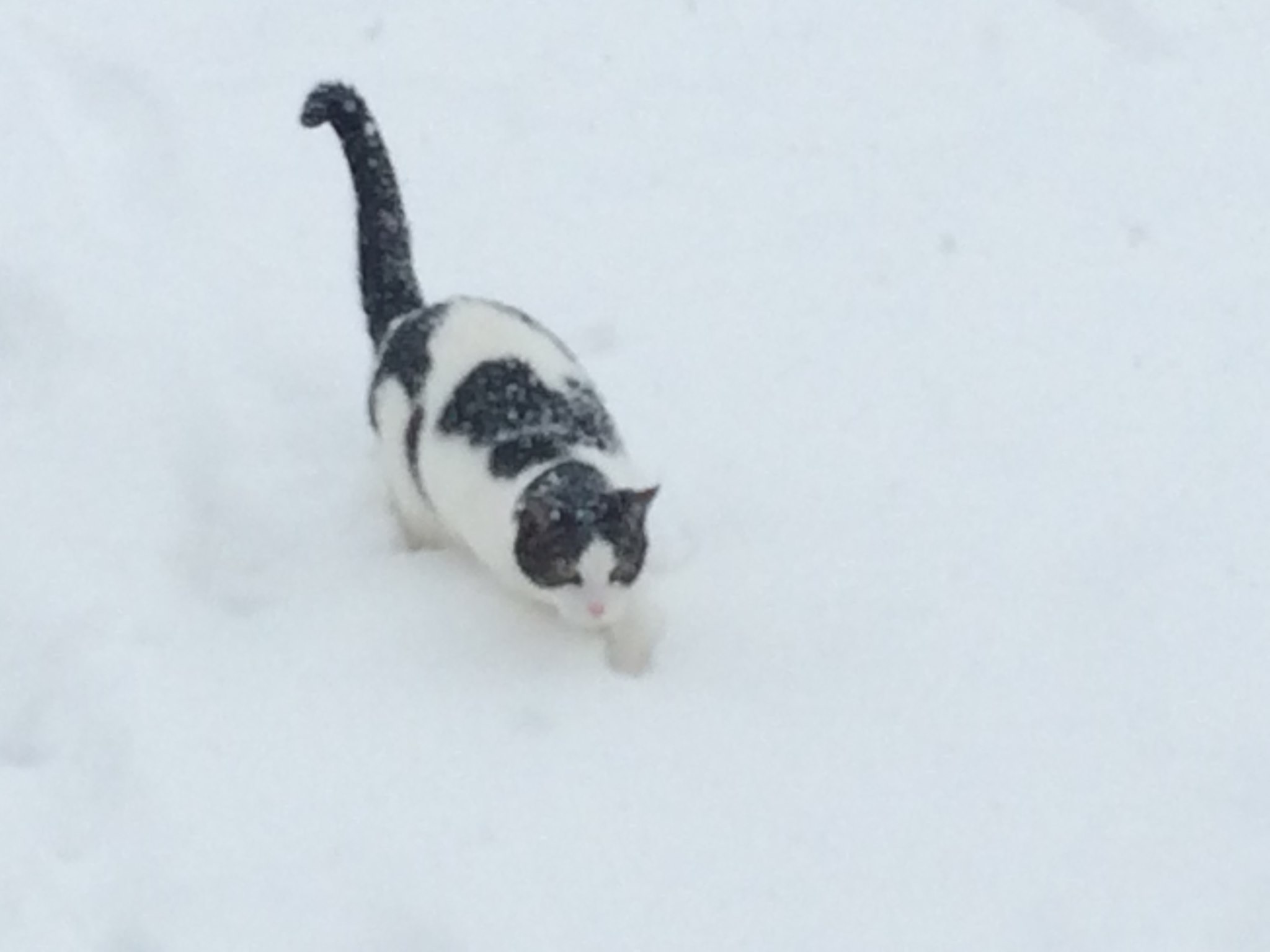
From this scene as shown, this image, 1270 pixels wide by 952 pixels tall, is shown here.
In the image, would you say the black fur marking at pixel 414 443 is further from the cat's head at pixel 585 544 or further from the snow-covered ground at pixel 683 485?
the cat's head at pixel 585 544

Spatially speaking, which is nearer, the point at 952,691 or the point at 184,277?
the point at 952,691

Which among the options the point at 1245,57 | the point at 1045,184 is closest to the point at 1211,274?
the point at 1045,184

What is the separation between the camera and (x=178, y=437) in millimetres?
4797

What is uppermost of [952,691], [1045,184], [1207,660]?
[1045,184]

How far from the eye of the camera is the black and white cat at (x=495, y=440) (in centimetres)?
389

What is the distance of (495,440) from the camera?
417 centimetres

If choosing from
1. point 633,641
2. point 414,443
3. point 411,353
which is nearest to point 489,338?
point 411,353

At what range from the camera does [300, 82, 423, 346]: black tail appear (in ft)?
14.6

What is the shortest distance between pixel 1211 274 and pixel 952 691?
1.98 metres

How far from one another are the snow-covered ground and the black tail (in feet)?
1.48

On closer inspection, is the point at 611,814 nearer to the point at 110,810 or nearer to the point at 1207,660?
the point at 110,810

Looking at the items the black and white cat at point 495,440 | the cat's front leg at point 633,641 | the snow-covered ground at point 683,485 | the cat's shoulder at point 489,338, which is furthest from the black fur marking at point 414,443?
the cat's front leg at point 633,641

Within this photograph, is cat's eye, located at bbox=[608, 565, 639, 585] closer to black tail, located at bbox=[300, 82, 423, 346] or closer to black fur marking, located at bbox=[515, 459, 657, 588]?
black fur marking, located at bbox=[515, 459, 657, 588]

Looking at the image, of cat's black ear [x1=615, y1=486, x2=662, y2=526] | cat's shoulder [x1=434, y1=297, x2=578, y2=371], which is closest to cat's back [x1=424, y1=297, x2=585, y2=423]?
cat's shoulder [x1=434, y1=297, x2=578, y2=371]
